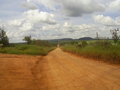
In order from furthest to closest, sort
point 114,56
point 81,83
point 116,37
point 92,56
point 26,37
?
1. point 26,37
2. point 116,37
3. point 92,56
4. point 114,56
5. point 81,83

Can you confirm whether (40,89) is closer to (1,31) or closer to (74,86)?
(74,86)

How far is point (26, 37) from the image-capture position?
4717 inches

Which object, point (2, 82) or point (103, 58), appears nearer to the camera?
point (2, 82)

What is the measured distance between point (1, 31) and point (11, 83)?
79270mm

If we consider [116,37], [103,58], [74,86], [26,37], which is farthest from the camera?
[26,37]

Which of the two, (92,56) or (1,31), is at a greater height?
(1,31)

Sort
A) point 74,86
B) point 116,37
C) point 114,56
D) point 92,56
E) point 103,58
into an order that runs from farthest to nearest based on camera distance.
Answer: point 116,37, point 92,56, point 103,58, point 114,56, point 74,86

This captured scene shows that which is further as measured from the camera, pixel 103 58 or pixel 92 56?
pixel 92 56

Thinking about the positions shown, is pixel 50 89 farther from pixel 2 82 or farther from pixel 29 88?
pixel 2 82

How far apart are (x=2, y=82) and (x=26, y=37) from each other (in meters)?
108

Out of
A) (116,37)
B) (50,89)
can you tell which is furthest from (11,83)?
(116,37)

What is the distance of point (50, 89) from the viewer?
10.9 meters

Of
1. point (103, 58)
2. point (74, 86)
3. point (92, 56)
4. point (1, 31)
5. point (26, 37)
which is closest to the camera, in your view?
point (74, 86)

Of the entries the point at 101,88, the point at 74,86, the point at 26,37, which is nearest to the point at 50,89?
the point at 74,86
